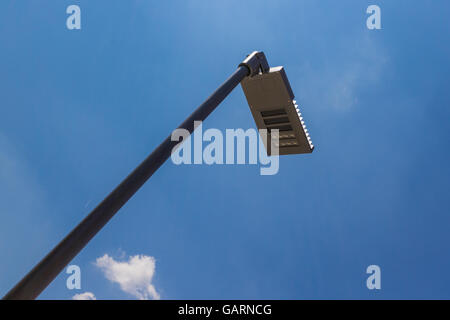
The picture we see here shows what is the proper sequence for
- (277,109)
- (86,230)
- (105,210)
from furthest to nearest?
(277,109), (105,210), (86,230)

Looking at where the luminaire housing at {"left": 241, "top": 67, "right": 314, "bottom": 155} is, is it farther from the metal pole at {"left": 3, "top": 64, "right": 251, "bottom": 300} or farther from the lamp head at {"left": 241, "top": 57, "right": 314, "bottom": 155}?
the metal pole at {"left": 3, "top": 64, "right": 251, "bottom": 300}

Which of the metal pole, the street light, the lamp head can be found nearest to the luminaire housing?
the lamp head

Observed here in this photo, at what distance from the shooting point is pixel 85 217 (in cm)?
603

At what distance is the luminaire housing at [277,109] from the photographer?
708 inches

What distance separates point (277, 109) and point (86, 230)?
51.8 feet

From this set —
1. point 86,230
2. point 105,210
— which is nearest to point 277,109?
point 105,210

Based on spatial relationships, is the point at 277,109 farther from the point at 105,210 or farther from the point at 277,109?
the point at 105,210

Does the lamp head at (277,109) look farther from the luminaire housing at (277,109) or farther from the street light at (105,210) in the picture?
the street light at (105,210)

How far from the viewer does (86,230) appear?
581cm

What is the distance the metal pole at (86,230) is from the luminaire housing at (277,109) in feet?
32.2

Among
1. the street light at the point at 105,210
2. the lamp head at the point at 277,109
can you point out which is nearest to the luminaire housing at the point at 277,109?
the lamp head at the point at 277,109
